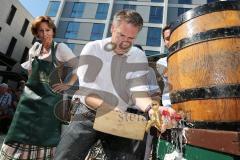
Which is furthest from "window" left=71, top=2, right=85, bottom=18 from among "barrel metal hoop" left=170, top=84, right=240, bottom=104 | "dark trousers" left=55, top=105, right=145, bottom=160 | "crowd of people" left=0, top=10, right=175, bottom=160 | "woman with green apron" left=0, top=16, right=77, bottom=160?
"dark trousers" left=55, top=105, right=145, bottom=160

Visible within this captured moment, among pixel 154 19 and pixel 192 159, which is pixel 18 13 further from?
pixel 192 159

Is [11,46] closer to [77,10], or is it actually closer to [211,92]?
[77,10]

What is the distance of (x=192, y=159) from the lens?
1663 millimetres

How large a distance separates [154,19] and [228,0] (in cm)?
2765

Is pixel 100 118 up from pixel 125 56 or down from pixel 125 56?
down

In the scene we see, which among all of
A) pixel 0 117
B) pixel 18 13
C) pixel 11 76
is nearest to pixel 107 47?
pixel 0 117

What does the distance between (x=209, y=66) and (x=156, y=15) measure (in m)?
28.2

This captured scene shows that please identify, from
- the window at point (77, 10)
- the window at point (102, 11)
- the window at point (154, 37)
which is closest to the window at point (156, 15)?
the window at point (154, 37)

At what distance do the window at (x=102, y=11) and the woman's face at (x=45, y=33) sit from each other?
27759mm

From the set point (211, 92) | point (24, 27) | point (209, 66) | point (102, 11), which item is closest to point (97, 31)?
point (102, 11)

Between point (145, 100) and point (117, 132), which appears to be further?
point (145, 100)

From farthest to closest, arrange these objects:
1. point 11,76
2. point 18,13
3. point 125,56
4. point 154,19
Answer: point 154,19 → point 18,13 → point 11,76 → point 125,56

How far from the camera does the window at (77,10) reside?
99.1 ft

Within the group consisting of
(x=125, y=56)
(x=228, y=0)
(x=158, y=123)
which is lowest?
(x=158, y=123)
